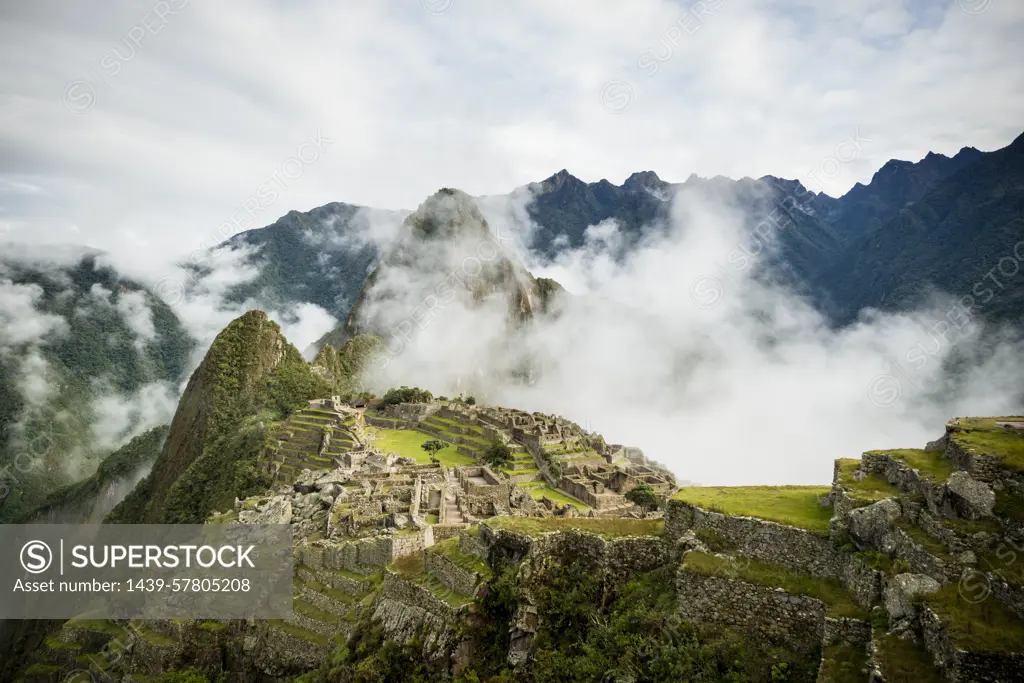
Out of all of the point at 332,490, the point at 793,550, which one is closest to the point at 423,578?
the point at 793,550

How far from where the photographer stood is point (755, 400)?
171 metres

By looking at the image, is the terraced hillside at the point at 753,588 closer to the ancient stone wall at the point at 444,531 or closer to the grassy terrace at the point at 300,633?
the grassy terrace at the point at 300,633

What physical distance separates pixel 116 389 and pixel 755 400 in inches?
7517

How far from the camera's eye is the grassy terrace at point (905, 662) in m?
6.82

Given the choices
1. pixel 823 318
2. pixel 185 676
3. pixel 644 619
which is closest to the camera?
pixel 644 619

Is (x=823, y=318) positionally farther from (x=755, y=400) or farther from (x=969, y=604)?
(x=969, y=604)

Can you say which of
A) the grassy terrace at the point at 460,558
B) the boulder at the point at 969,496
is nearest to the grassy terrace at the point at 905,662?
the boulder at the point at 969,496

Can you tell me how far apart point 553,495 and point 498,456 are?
1139 cm

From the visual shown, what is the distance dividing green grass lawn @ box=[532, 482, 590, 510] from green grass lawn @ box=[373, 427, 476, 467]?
8.29 metres

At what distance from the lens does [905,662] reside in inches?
278

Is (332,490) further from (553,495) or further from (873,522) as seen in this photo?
(873,522)

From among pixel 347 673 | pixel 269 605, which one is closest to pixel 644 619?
pixel 347 673

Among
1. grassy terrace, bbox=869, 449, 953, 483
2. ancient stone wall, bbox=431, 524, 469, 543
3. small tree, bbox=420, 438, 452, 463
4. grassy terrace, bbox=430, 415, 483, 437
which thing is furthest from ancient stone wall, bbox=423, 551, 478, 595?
grassy terrace, bbox=430, 415, 483, 437

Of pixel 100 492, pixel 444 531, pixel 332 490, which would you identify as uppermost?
pixel 100 492
